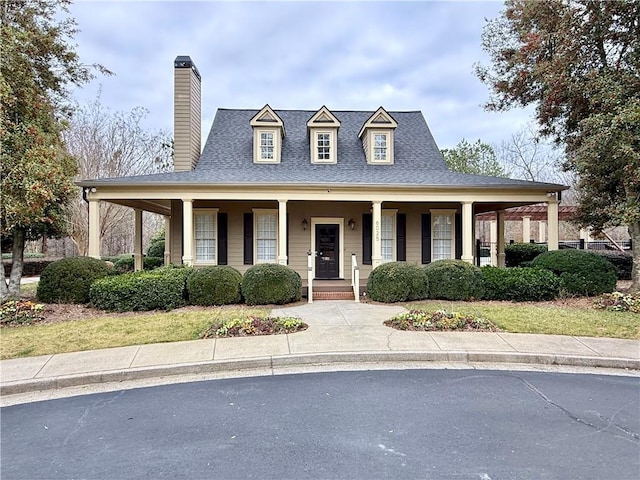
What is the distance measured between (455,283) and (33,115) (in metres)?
11.5

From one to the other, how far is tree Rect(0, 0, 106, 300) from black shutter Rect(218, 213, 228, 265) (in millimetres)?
4271

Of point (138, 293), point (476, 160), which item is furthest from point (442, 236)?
point (476, 160)

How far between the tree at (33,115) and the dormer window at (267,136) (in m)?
5.34

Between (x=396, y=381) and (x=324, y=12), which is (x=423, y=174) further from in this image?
(x=396, y=381)

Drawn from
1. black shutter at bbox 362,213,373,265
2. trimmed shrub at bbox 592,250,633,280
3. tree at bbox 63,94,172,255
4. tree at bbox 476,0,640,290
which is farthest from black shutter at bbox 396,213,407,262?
tree at bbox 63,94,172,255

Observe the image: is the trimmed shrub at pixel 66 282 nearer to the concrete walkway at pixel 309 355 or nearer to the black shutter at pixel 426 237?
the concrete walkway at pixel 309 355

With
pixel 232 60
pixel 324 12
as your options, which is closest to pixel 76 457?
pixel 324 12

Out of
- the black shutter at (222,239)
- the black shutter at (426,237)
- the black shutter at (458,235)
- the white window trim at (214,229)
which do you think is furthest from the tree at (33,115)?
the black shutter at (458,235)

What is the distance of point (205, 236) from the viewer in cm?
1270

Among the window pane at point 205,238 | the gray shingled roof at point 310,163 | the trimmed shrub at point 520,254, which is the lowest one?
the trimmed shrub at point 520,254

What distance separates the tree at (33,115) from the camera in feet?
27.3

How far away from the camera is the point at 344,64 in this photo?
15.9m

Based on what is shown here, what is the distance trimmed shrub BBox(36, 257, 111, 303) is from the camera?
9141 millimetres

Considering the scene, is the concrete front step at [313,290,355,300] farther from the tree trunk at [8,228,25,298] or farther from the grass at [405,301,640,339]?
the tree trunk at [8,228,25,298]
